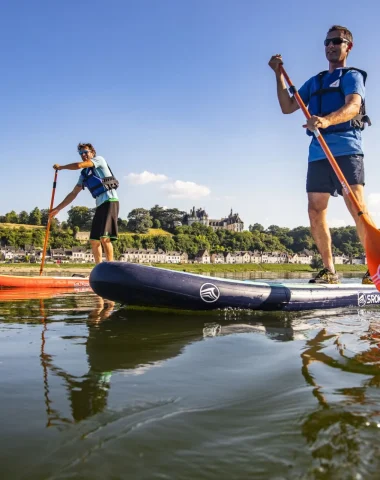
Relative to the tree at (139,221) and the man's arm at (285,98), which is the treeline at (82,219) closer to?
the tree at (139,221)

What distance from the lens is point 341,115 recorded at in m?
5.14

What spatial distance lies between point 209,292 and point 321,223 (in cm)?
242

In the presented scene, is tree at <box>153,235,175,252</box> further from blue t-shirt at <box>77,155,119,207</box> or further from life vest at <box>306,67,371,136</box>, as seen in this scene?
life vest at <box>306,67,371,136</box>

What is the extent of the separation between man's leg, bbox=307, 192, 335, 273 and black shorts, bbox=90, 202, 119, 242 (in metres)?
3.43

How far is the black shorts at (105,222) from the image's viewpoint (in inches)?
292

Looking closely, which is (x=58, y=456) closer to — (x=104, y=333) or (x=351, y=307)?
(x=104, y=333)

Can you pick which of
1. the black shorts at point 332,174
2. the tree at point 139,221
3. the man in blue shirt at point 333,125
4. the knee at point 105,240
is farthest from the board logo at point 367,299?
the tree at point 139,221

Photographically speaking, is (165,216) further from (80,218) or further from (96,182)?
(96,182)

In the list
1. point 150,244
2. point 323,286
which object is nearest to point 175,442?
point 323,286

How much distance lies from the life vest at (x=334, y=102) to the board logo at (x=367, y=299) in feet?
7.60

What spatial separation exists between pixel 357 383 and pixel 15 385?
5.96 feet

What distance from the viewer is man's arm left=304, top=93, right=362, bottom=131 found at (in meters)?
4.84

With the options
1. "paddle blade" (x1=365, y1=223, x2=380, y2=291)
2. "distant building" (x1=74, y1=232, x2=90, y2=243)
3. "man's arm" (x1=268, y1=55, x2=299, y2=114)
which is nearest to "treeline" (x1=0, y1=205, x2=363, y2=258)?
"distant building" (x1=74, y1=232, x2=90, y2=243)

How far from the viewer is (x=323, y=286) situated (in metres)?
5.62
